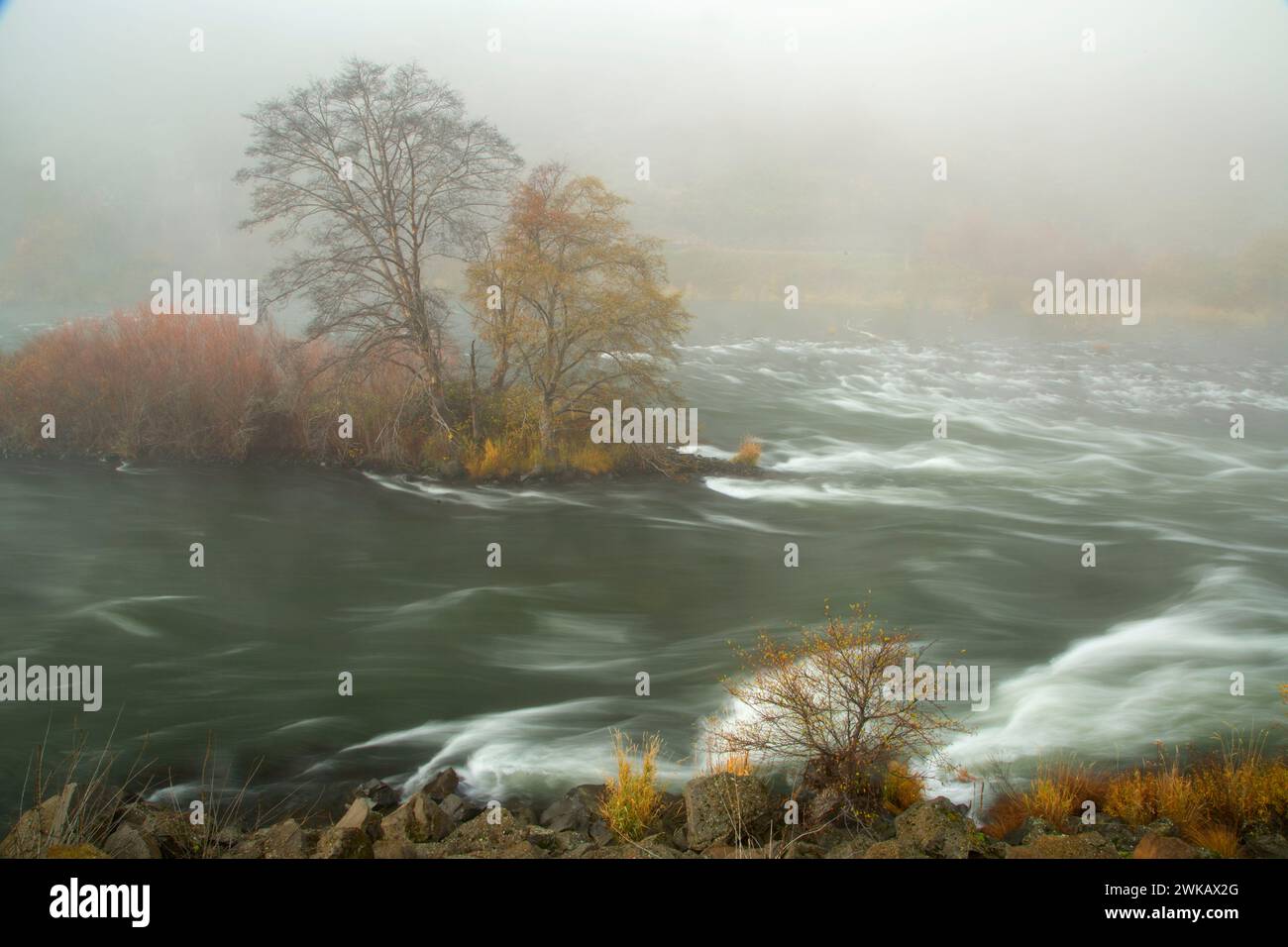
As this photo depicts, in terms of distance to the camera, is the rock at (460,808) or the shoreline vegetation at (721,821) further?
the rock at (460,808)

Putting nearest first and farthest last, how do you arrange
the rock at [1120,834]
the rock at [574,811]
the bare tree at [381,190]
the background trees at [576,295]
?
the rock at [1120,834] → the rock at [574,811] → the background trees at [576,295] → the bare tree at [381,190]

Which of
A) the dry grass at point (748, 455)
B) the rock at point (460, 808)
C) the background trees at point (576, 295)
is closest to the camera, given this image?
the rock at point (460, 808)

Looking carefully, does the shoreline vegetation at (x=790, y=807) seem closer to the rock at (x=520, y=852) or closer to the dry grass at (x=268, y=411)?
the rock at (x=520, y=852)

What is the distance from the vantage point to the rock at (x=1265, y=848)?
6.93 meters

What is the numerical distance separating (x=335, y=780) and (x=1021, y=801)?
5.95 meters

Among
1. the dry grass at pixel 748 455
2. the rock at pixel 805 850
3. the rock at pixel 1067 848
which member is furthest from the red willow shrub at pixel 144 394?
the rock at pixel 1067 848

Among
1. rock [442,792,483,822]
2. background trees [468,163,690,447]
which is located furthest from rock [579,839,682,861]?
background trees [468,163,690,447]

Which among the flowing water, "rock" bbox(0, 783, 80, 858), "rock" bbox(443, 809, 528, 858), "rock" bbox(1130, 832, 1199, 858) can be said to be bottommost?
"rock" bbox(443, 809, 528, 858)

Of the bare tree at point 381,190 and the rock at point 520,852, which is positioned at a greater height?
the bare tree at point 381,190

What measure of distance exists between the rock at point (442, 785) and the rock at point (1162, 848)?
5286mm

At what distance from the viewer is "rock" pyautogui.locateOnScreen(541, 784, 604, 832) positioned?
762cm

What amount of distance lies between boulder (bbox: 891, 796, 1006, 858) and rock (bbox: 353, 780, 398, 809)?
4.22 meters

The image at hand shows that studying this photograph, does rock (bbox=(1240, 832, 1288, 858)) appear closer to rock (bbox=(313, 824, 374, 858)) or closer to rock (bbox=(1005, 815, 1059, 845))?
rock (bbox=(1005, 815, 1059, 845))

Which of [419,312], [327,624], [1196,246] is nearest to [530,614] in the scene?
[327,624]
